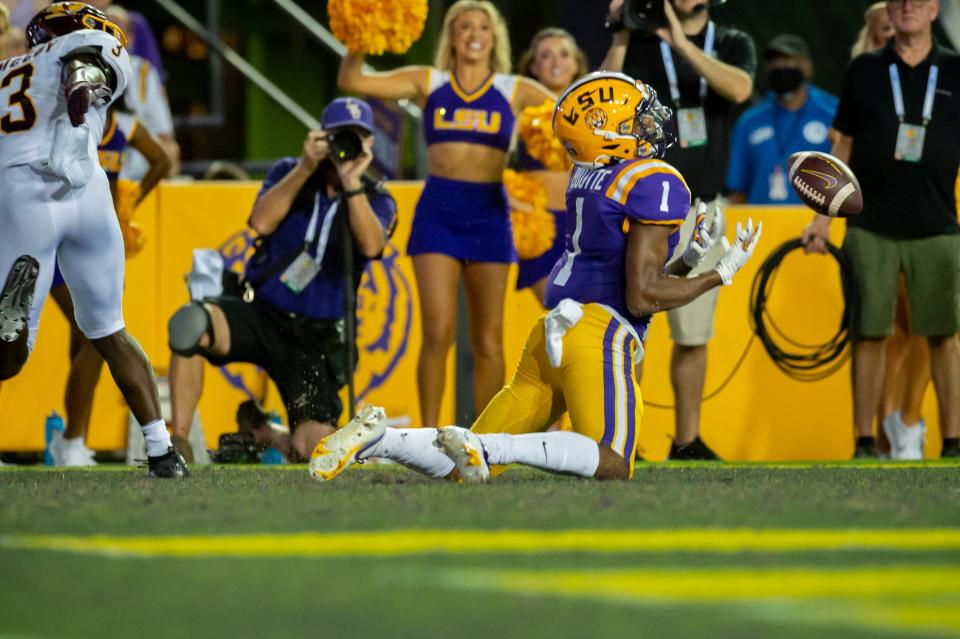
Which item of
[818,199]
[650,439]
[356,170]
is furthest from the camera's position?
[650,439]

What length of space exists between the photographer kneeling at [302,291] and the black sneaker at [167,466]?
1362 mm

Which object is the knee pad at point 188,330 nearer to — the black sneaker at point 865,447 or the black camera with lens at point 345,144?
the black camera with lens at point 345,144

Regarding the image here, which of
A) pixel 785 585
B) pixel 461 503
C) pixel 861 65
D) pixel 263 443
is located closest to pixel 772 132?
pixel 861 65

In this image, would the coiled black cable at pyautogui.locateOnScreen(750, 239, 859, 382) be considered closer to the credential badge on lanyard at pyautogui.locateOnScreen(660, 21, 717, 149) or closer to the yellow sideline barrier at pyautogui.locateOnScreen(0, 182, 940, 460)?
the yellow sideline barrier at pyautogui.locateOnScreen(0, 182, 940, 460)

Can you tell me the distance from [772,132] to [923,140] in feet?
5.32

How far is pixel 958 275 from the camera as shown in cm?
739

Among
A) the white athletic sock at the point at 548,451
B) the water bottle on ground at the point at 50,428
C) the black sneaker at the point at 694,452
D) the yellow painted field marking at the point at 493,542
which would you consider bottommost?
the water bottle on ground at the point at 50,428

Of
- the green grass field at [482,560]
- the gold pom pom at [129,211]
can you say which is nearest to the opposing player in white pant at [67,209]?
the green grass field at [482,560]

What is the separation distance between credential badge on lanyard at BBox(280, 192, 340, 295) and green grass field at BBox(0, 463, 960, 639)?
2160 mm

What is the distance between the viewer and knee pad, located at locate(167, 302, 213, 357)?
22.3 feet

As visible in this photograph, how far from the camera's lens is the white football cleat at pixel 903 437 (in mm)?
7531

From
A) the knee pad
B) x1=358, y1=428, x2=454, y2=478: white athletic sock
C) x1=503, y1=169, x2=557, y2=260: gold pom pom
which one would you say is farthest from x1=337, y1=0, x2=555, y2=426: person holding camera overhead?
x1=358, y1=428, x2=454, y2=478: white athletic sock

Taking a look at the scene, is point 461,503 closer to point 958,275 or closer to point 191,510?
point 191,510

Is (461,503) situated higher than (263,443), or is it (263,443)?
(461,503)
